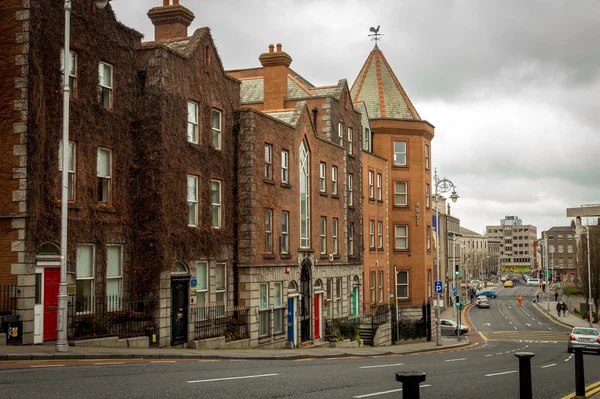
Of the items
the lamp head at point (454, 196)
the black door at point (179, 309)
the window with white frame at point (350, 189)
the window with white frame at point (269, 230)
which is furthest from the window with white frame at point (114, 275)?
the lamp head at point (454, 196)

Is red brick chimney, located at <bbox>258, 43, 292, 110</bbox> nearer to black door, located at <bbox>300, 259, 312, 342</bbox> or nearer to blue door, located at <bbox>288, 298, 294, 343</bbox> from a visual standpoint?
black door, located at <bbox>300, 259, 312, 342</bbox>

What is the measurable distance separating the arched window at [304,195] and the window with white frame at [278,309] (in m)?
3.70

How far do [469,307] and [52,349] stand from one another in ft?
283

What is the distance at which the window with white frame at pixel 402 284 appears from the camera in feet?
180

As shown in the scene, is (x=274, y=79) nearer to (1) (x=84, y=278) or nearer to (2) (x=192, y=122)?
(2) (x=192, y=122)

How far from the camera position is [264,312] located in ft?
108

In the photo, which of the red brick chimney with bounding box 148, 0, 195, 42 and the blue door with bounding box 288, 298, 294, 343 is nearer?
the red brick chimney with bounding box 148, 0, 195, 42

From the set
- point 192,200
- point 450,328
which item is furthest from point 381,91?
point 192,200

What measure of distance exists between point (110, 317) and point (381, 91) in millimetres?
38107

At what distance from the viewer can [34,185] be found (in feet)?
71.3

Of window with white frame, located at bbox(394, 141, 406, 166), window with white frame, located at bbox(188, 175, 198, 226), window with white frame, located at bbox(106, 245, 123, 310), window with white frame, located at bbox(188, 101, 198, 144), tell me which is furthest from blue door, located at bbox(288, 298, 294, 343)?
window with white frame, located at bbox(394, 141, 406, 166)

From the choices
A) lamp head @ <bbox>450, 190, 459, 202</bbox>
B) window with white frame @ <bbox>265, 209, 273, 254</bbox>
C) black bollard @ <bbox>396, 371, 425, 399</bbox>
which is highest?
lamp head @ <bbox>450, 190, 459, 202</bbox>

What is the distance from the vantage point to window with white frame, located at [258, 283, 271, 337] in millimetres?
32406

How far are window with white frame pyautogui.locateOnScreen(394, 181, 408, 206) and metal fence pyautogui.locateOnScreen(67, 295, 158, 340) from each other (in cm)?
3246
